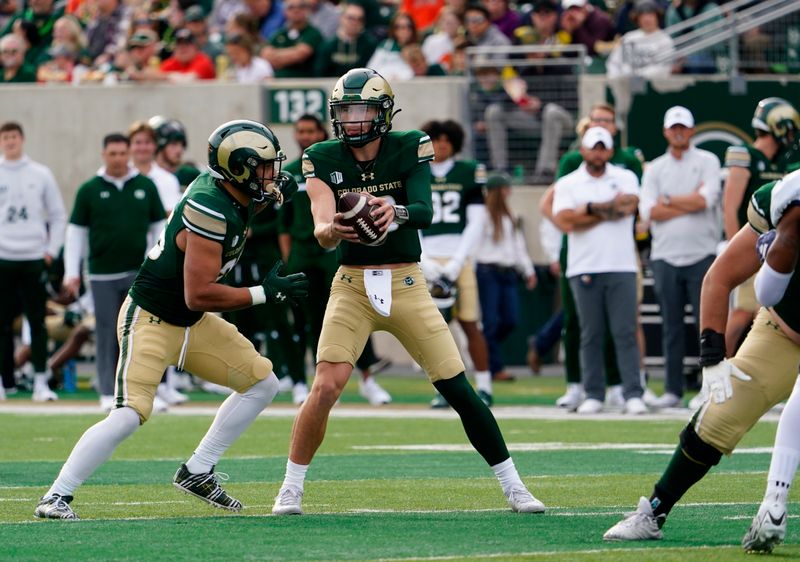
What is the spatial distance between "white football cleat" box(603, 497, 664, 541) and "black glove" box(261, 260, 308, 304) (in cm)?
173

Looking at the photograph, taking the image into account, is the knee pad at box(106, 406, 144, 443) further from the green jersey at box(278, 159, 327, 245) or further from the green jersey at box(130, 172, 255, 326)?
the green jersey at box(278, 159, 327, 245)

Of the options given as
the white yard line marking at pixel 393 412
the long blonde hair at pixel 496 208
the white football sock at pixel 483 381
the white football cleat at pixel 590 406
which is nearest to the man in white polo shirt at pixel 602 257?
the white football cleat at pixel 590 406

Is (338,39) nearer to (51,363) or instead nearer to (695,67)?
(695,67)

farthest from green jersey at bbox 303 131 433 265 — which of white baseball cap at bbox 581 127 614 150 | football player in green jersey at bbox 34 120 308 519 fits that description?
white baseball cap at bbox 581 127 614 150

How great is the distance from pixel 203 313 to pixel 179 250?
1.15 ft

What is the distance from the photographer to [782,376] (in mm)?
6098

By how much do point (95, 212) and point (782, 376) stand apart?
7.72m

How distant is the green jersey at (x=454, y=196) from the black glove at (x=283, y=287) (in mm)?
5807

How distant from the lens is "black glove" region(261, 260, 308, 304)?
6980mm

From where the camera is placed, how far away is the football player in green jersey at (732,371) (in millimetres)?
6035

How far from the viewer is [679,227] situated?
12836 millimetres

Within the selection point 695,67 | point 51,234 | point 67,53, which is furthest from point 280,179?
point 67,53

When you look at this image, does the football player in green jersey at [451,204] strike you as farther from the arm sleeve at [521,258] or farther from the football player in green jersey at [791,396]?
the football player in green jersey at [791,396]

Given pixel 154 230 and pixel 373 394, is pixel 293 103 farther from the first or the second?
A: pixel 373 394
